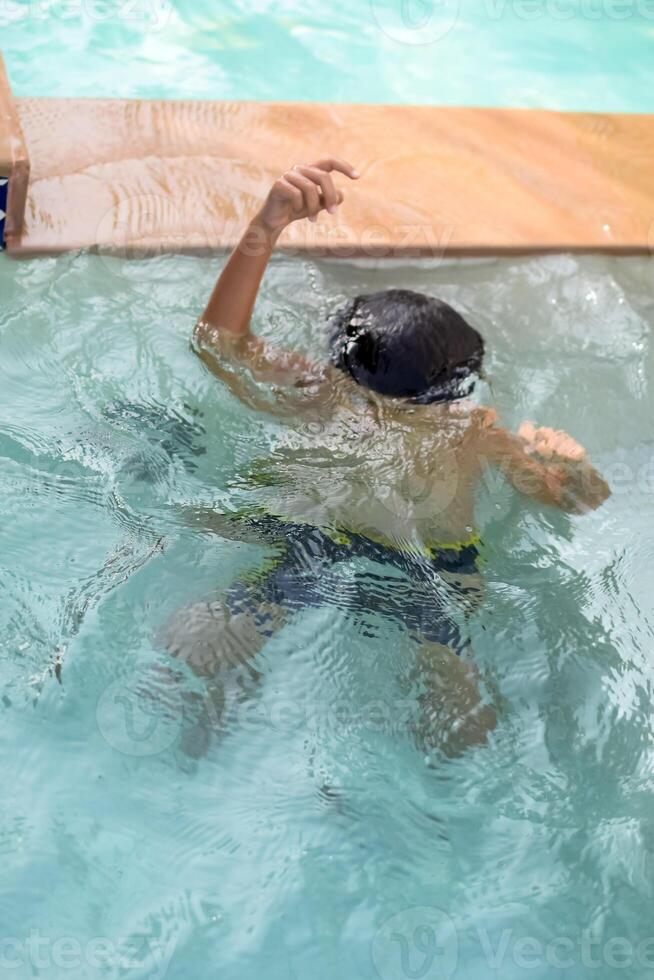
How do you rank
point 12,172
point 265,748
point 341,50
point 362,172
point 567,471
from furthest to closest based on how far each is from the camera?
point 341,50
point 362,172
point 12,172
point 567,471
point 265,748

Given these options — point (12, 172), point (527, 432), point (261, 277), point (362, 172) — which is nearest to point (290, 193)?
point (261, 277)

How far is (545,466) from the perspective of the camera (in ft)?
7.06

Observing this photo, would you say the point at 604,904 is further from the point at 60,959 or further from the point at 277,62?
the point at 277,62

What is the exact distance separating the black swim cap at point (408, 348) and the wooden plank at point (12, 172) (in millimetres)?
972

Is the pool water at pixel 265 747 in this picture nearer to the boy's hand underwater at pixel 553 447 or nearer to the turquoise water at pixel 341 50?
the boy's hand underwater at pixel 553 447

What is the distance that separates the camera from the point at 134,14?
4.38m

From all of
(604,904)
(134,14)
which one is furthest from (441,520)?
(134,14)

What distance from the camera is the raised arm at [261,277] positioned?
6.61 feet

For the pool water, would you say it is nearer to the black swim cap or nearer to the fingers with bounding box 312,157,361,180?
the black swim cap

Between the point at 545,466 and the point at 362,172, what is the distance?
1.35 metres

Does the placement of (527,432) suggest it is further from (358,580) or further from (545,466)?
(358,580)

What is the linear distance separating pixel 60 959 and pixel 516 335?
71.0 inches

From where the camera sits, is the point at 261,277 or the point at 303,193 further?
the point at 261,277

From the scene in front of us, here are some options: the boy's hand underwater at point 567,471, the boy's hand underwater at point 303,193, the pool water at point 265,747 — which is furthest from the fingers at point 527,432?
the boy's hand underwater at point 303,193
